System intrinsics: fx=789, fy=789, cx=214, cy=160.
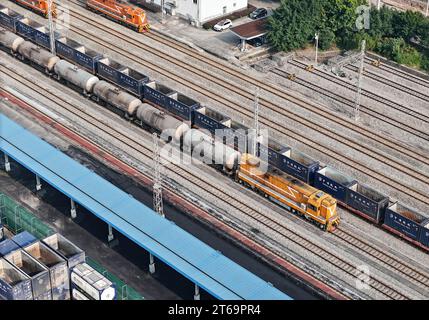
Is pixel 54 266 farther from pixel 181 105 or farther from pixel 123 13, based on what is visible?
pixel 123 13

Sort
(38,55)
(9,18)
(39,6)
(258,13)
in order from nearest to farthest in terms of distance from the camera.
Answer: (38,55) < (9,18) < (258,13) < (39,6)

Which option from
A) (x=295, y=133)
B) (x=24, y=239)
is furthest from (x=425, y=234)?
(x=24, y=239)

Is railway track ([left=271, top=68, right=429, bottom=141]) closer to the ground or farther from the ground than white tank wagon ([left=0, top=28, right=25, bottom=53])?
closer to the ground

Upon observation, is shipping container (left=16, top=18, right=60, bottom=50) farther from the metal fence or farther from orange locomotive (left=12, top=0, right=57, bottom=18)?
the metal fence

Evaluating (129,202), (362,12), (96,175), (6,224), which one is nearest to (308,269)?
(129,202)

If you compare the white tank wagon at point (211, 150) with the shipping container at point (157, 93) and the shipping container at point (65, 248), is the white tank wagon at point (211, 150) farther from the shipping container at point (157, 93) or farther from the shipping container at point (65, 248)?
the shipping container at point (65, 248)

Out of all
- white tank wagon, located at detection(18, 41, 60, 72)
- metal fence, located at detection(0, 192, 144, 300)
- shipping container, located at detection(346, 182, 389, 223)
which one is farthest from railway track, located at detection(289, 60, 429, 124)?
metal fence, located at detection(0, 192, 144, 300)
